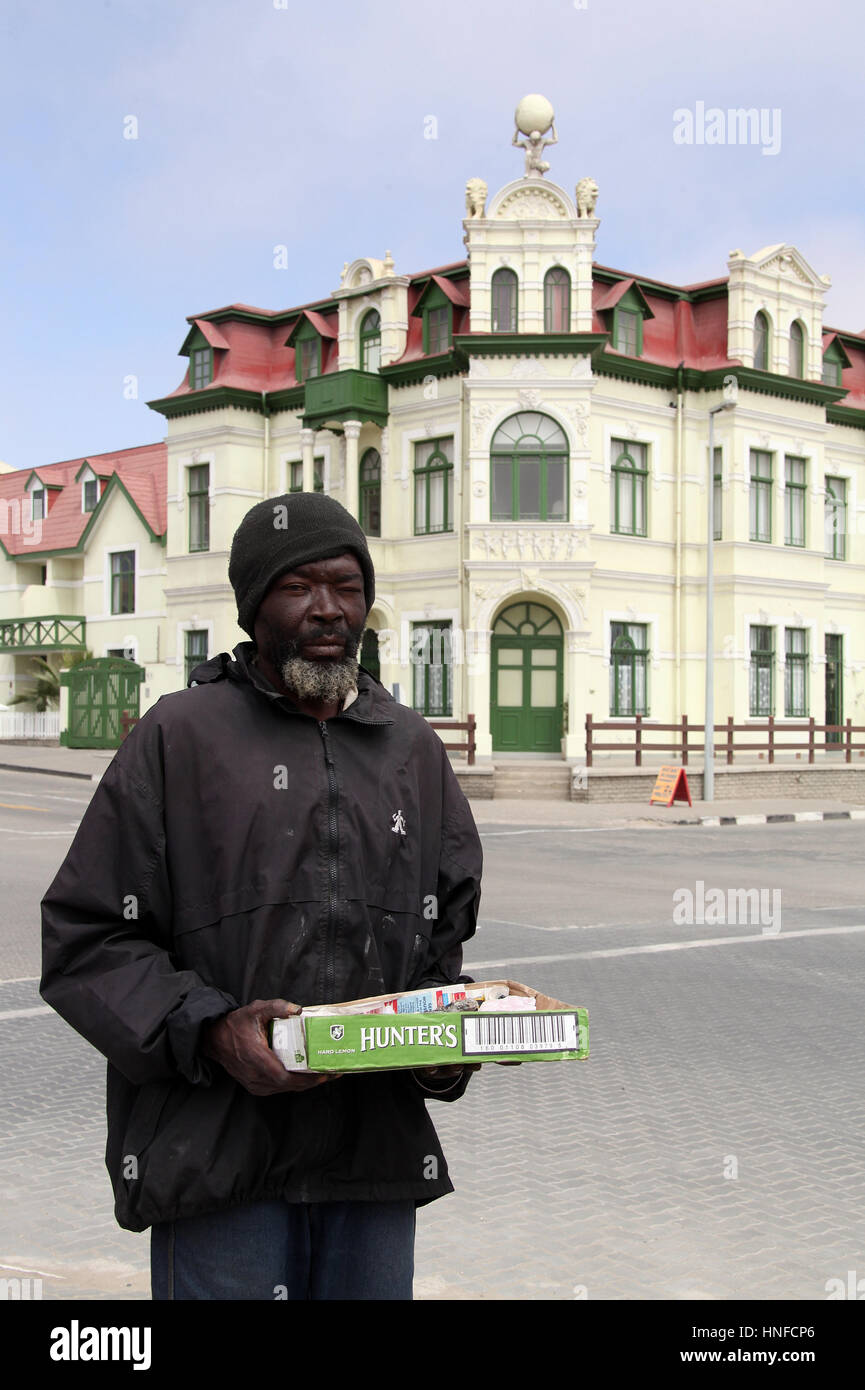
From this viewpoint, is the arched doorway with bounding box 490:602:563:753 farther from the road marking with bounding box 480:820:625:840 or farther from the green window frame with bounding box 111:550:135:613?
the green window frame with bounding box 111:550:135:613

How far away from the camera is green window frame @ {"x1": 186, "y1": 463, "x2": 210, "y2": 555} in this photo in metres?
36.1

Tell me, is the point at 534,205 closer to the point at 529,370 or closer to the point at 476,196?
the point at 476,196

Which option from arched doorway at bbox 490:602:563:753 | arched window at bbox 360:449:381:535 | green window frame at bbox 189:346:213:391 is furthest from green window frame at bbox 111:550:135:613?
arched doorway at bbox 490:602:563:753

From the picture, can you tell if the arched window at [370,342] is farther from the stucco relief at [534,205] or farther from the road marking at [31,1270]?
the road marking at [31,1270]

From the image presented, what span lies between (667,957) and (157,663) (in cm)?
2955

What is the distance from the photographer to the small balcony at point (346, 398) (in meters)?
32.1

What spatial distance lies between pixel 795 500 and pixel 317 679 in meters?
33.3

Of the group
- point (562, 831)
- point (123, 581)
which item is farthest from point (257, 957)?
point (123, 581)

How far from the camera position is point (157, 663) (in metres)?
38.2

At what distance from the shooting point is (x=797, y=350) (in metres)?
34.4

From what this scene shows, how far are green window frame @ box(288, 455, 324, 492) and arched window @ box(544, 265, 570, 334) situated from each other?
7146mm

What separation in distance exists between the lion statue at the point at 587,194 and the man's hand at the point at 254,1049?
3007cm
